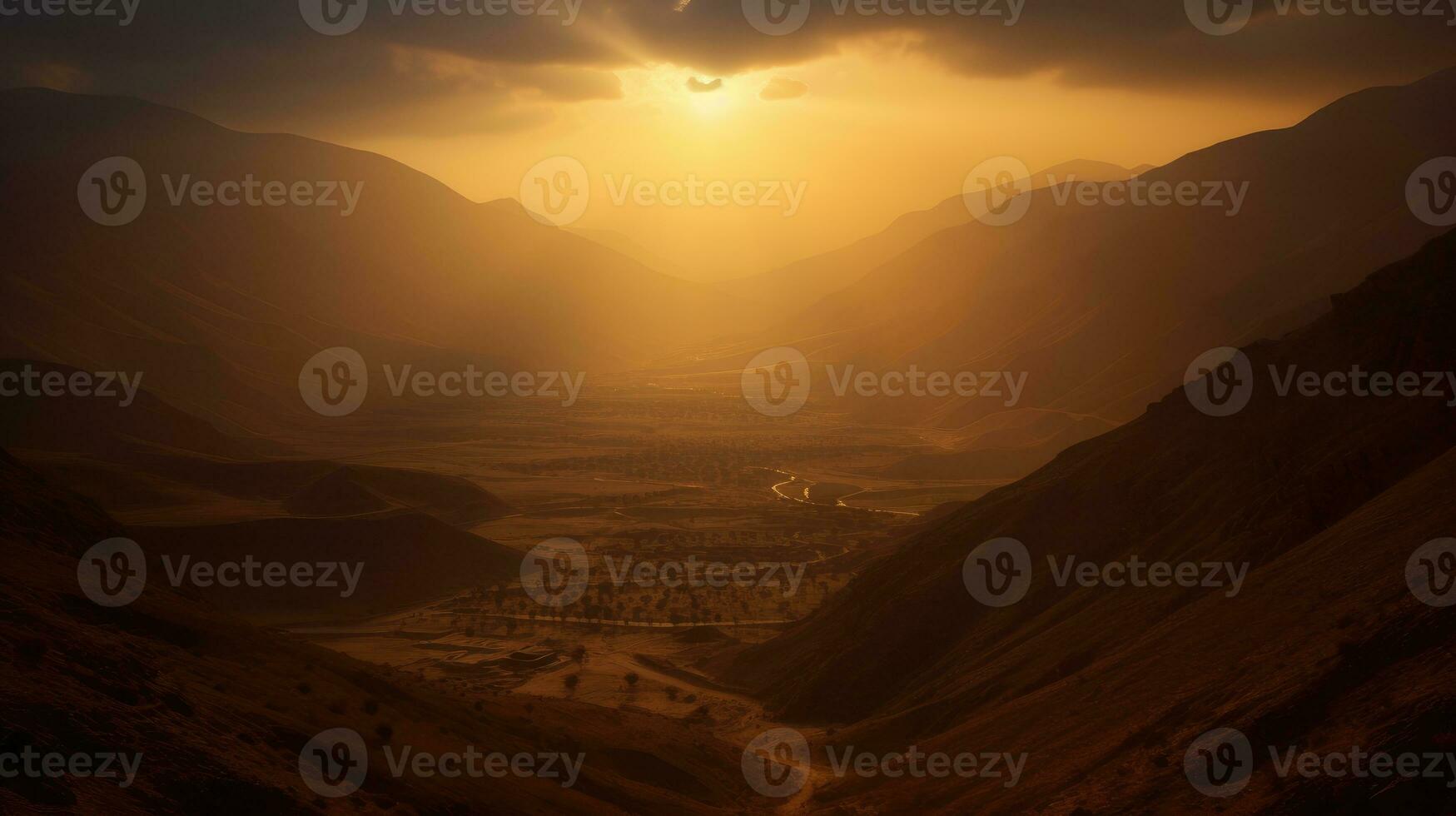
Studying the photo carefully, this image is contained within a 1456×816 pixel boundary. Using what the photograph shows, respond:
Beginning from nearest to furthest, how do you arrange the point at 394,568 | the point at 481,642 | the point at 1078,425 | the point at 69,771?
1. the point at 69,771
2. the point at 481,642
3. the point at 394,568
4. the point at 1078,425

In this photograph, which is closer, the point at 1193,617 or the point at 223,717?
the point at 223,717

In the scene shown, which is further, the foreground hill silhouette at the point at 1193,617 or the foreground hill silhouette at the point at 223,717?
the foreground hill silhouette at the point at 1193,617

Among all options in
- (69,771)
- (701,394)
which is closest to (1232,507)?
(69,771)

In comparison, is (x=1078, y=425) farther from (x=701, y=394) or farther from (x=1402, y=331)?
(x=701, y=394)

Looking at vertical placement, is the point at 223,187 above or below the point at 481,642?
above

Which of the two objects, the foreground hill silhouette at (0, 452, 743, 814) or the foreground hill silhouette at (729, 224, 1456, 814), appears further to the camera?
the foreground hill silhouette at (729, 224, 1456, 814)

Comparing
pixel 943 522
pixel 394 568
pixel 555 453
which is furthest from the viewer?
pixel 555 453

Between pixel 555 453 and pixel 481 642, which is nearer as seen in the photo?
pixel 481 642

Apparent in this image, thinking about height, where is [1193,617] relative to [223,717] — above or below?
above
